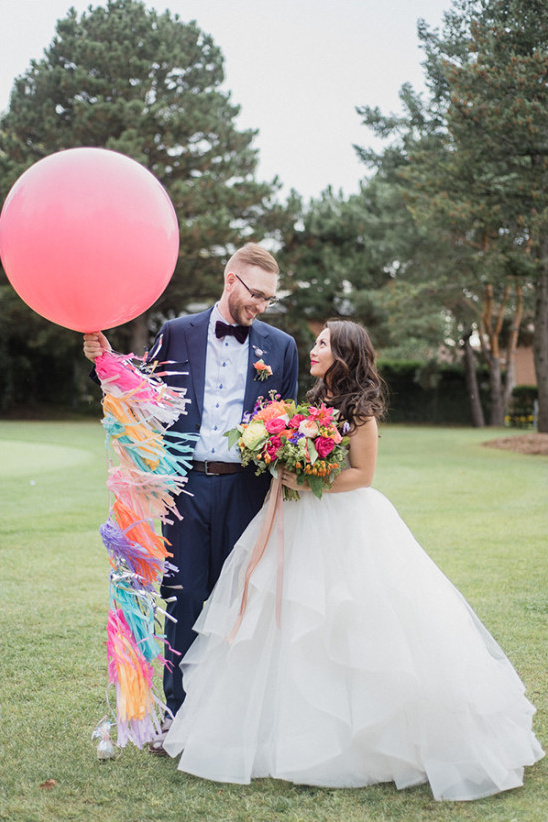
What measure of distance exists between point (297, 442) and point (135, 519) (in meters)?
0.75

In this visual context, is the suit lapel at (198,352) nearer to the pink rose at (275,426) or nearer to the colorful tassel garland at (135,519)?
the colorful tassel garland at (135,519)

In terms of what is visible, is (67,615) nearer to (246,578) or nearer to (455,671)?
(246,578)

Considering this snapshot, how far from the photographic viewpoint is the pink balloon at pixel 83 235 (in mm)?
3010

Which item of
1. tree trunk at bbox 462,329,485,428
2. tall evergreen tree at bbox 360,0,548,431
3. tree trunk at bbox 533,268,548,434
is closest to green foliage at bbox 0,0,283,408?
tall evergreen tree at bbox 360,0,548,431

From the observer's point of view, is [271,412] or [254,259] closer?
[271,412]

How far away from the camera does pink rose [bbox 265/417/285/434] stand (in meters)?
3.23


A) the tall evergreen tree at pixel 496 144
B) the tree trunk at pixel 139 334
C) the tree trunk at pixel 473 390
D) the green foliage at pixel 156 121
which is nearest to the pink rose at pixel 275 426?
the tall evergreen tree at pixel 496 144

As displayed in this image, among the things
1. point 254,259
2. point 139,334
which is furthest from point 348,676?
point 139,334

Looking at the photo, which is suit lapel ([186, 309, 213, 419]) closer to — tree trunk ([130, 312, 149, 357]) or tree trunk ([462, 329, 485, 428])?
tree trunk ([130, 312, 149, 357])

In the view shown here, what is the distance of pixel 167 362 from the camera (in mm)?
3520

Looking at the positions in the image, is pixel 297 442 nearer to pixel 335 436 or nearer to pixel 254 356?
pixel 335 436

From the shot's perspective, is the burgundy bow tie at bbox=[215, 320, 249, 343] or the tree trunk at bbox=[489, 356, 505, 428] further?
the tree trunk at bbox=[489, 356, 505, 428]

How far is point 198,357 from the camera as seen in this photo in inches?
144

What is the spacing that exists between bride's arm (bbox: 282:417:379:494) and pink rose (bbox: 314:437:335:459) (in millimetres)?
201
